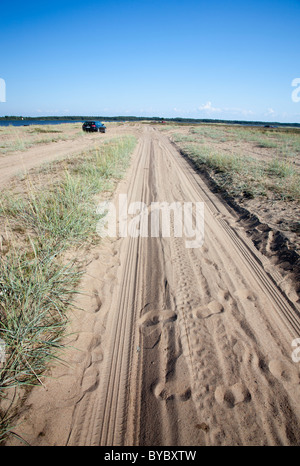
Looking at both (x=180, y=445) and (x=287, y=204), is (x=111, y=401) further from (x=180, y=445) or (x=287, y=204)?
(x=287, y=204)

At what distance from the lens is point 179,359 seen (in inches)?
73.3

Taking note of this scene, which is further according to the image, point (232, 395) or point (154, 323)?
point (154, 323)

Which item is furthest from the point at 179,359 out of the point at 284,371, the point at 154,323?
the point at 284,371

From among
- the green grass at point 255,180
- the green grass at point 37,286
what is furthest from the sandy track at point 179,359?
the green grass at point 255,180

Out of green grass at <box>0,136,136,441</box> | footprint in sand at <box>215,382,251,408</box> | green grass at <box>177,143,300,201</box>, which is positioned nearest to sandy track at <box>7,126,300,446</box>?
footprint in sand at <box>215,382,251,408</box>

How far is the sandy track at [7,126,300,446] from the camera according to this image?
146 centimetres

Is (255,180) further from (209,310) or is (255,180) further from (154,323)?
(154,323)

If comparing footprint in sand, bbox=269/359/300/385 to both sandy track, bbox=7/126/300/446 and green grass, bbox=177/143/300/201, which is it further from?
green grass, bbox=177/143/300/201

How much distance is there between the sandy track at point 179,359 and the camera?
1.46 m

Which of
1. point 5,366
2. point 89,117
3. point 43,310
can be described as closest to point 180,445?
point 5,366

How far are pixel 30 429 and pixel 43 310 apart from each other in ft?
3.03

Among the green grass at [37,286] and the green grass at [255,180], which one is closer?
the green grass at [37,286]

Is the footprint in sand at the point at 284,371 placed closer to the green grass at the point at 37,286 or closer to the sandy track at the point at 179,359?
the sandy track at the point at 179,359

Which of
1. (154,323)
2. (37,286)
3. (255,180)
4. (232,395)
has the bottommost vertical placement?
(232,395)
